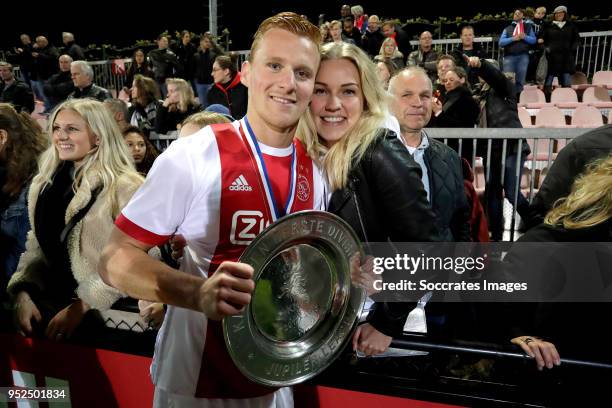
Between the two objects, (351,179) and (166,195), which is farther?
(351,179)

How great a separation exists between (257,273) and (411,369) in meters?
1.06

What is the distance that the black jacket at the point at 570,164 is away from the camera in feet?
8.81

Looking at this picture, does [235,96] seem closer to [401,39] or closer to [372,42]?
[372,42]

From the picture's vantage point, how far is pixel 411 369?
1.97 meters

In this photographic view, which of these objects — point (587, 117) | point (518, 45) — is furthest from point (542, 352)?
point (518, 45)

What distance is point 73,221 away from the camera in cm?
257

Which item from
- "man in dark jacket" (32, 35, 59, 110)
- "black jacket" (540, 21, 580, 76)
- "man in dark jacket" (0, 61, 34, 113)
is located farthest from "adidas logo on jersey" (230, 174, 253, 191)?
"man in dark jacket" (32, 35, 59, 110)

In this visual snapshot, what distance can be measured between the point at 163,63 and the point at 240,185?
30.9ft

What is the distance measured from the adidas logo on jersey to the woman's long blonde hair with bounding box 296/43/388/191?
359mm

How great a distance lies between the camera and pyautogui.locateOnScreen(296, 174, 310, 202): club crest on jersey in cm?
151

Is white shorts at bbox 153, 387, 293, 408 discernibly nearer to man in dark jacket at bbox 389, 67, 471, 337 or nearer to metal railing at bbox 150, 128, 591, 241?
man in dark jacket at bbox 389, 67, 471, 337

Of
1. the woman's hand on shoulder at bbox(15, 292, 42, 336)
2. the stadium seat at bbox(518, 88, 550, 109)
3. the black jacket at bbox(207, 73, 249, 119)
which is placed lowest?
the woman's hand on shoulder at bbox(15, 292, 42, 336)

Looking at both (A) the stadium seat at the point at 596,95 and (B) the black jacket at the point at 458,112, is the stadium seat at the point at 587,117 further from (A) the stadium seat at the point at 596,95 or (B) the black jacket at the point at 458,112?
(B) the black jacket at the point at 458,112

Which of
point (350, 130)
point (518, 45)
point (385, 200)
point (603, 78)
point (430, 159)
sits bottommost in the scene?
point (603, 78)
